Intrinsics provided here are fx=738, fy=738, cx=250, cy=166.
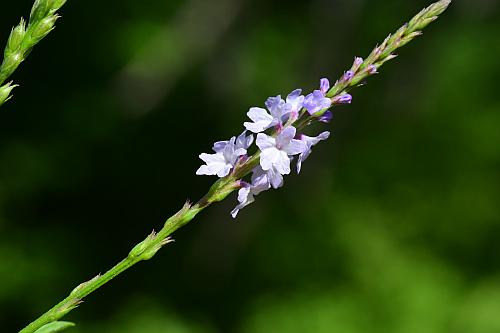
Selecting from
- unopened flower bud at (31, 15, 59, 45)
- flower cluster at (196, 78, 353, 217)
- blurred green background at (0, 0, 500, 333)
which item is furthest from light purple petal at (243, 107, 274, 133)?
blurred green background at (0, 0, 500, 333)

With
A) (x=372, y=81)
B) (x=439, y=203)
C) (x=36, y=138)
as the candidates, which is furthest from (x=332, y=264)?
(x=36, y=138)

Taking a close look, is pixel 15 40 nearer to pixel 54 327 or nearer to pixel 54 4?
pixel 54 4

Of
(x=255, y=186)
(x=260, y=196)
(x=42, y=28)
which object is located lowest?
(x=260, y=196)

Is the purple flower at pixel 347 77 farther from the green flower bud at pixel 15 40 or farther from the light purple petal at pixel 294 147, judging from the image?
the green flower bud at pixel 15 40

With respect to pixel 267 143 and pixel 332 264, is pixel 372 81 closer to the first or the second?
pixel 332 264

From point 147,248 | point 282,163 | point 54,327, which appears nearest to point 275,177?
point 282,163

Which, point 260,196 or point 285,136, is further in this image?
point 260,196

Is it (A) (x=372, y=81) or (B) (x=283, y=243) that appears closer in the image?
(B) (x=283, y=243)
